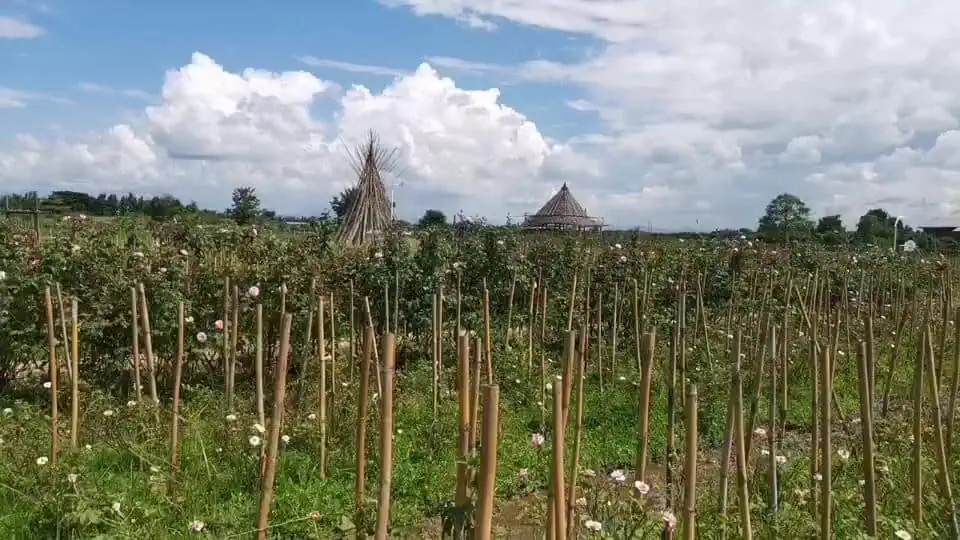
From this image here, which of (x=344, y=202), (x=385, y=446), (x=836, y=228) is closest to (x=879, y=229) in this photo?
(x=836, y=228)

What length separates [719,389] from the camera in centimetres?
642

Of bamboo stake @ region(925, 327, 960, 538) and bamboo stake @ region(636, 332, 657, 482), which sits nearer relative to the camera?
bamboo stake @ region(636, 332, 657, 482)

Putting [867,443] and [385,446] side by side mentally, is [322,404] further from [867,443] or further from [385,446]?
[867,443]

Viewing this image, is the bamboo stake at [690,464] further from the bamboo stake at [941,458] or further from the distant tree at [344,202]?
the distant tree at [344,202]

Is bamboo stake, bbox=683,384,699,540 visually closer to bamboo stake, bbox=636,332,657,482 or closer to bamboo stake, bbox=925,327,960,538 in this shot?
bamboo stake, bbox=636,332,657,482

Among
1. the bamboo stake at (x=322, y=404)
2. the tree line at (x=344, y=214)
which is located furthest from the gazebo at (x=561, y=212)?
the bamboo stake at (x=322, y=404)

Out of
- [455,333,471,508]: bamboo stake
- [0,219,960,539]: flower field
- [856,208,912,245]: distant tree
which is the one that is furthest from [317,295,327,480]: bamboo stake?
[856,208,912,245]: distant tree

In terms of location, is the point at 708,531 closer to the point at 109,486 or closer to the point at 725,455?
the point at 725,455

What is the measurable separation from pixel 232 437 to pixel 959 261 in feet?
50.0

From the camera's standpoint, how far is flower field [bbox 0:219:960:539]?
119 inches

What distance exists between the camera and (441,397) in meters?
6.49

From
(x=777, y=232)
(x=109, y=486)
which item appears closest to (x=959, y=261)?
(x=777, y=232)

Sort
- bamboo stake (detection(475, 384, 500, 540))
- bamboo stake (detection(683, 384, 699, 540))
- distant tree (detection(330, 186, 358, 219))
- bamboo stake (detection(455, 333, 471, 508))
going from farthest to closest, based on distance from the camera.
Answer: distant tree (detection(330, 186, 358, 219)) → bamboo stake (detection(683, 384, 699, 540)) → bamboo stake (detection(455, 333, 471, 508)) → bamboo stake (detection(475, 384, 500, 540))

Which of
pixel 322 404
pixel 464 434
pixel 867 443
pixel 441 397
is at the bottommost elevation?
pixel 441 397
